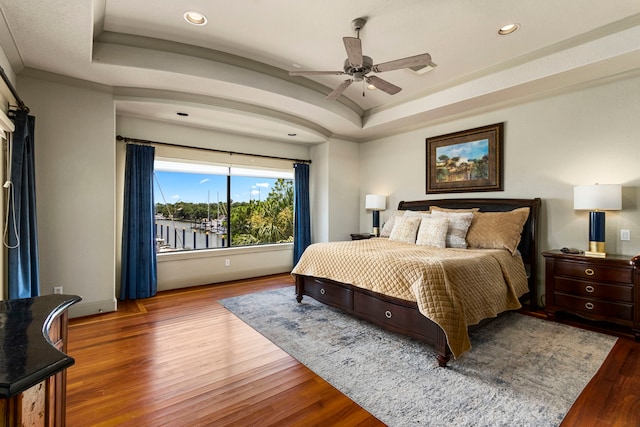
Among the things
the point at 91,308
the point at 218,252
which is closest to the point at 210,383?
the point at 91,308

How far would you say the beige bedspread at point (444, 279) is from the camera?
2258 millimetres

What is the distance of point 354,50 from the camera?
2.38 m

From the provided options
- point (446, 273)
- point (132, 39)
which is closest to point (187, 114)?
point (132, 39)

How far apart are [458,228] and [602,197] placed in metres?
1.36

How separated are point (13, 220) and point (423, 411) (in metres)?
3.58

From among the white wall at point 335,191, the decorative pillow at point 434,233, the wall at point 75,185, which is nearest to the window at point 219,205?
the white wall at point 335,191

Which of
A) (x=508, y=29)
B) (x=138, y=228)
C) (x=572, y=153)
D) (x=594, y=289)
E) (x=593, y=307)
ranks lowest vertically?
(x=593, y=307)

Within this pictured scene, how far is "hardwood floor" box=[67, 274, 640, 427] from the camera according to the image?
1756 mm

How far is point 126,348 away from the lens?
2607 millimetres

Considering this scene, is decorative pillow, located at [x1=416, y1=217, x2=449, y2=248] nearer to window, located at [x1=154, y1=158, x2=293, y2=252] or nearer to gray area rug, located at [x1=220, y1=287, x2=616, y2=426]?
gray area rug, located at [x1=220, y1=287, x2=616, y2=426]

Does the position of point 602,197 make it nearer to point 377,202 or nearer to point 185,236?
point 377,202

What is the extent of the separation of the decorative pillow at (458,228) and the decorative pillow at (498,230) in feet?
0.28

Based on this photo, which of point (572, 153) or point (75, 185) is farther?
point (572, 153)

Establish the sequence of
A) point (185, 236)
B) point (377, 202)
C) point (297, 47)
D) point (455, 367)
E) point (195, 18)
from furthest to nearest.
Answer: point (377, 202), point (185, 236), point (297, 47), point (195, 18), point (455, 367)
